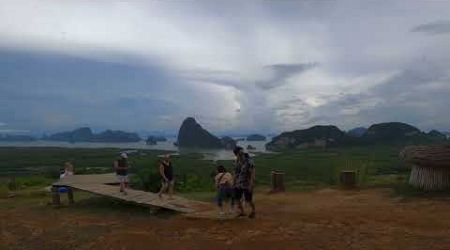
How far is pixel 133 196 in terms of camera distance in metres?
15.0

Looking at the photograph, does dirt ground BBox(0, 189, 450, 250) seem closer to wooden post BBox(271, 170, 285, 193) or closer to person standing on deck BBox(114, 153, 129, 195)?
person standing on deck BBox(114, 153, 129, 195)

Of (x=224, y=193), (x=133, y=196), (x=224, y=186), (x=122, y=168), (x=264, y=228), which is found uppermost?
(x=122, y=168)

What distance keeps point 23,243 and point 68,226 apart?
144cm

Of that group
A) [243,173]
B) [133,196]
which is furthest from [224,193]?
[133,196]

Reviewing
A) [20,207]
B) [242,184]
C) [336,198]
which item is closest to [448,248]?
[242,184]

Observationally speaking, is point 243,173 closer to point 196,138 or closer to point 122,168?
point 122,168

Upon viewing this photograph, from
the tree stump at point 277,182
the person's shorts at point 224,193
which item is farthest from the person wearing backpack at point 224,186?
the tree stump at point 277,182

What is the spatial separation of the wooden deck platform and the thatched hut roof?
20.5 ft

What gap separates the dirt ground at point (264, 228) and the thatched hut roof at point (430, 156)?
1419mm

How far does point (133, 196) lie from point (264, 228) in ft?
16.7

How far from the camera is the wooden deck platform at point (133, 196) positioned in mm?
13555

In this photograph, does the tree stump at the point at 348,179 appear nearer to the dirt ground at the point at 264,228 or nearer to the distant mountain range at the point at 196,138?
the dirt ground at the point at 264,228

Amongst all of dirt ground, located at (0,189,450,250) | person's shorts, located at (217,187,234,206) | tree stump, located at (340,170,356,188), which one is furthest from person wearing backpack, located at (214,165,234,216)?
tree stump, located at (340,170,356,188)

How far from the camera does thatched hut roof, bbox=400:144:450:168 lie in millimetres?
15375
